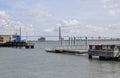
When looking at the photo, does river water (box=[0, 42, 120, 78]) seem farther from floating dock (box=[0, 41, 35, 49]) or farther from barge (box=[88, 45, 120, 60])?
floating dock (box=[0, 41, 35, 49])

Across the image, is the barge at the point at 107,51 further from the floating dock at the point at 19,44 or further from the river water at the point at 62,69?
the floating dock at the point at 19,44

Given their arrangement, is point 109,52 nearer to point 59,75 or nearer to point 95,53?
point 95,53

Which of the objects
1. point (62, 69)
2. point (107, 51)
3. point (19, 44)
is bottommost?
point (62, 69)

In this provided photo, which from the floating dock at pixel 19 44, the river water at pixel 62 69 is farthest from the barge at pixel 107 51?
the floating dock at pixel 19 44

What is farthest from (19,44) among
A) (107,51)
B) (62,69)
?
(62,69)

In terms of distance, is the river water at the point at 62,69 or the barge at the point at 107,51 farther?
the barge at the point at 107,51

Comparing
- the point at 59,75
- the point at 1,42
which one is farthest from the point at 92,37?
the point at 59,75

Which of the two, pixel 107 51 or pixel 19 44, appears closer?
pixel 107 51

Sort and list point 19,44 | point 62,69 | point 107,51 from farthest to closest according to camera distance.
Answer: point 19,44 → point 107,51 → point 62,69

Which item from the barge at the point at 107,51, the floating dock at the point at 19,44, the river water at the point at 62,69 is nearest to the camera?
the river water at the point at 62,69

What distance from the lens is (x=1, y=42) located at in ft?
539

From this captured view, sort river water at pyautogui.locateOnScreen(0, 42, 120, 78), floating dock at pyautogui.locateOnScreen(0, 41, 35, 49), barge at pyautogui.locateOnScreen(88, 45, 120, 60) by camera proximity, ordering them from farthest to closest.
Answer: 1. floating dock at pyautogui.locateOnScreen(0, 41, 35, 49)
2. barge at pyautogui.locateOnScreen(88, 45, 120, 60)
3. river water at pyautogui.locateOnScreen(0, 42, 120, 78)

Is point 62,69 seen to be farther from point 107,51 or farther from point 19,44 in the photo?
point 19,44

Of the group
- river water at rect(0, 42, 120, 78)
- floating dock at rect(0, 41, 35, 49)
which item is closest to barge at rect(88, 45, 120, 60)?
river water at rect(0, 42, 120, 78)
